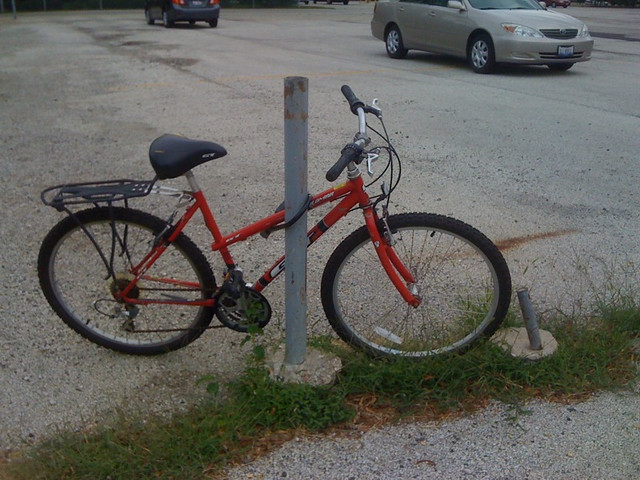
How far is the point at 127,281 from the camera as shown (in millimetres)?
3625

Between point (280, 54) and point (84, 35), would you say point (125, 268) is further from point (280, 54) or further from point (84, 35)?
point (84, 35)

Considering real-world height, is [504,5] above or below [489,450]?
above

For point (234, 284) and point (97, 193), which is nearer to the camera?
point (97, 193)

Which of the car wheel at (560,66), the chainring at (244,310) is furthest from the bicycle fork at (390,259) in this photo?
the car wheel at (560,66)

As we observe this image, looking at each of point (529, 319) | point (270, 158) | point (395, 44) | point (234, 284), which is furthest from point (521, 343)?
point (395, 44)

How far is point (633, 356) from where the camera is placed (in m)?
3.63

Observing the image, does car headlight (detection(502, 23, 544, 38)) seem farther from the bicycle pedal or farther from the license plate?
the bicycle pedal

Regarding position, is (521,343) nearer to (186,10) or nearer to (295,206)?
(295,206)

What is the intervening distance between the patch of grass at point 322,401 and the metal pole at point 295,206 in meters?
0.21

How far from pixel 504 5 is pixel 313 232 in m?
11.0

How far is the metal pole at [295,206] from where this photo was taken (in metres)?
3.10

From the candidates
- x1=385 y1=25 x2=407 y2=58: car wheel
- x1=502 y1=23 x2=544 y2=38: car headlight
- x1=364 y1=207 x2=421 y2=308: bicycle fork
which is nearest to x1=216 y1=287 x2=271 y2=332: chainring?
x1=364 y1=207 x2=421 y2=308: bicycle fork

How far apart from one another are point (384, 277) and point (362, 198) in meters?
0.59

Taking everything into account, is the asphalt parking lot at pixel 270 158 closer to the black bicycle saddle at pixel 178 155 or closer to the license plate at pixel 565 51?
the license plate at pixel 565 51
